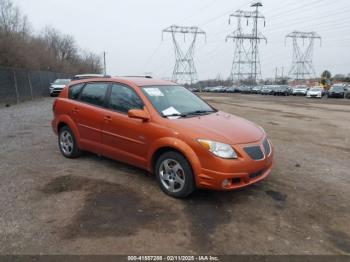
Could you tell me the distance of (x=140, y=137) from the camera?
519 cm

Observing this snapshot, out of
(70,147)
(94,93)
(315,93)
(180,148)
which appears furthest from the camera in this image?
(315,93)

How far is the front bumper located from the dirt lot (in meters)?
0.32

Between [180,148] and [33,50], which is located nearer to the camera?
[180,148]

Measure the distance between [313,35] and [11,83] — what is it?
70.1 meters

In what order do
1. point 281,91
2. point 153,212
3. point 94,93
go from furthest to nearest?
point 281,91 < point 94,93 < point 153,212

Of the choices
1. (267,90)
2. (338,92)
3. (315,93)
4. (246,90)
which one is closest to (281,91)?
(267,90)

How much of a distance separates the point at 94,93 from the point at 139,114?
1.59 m

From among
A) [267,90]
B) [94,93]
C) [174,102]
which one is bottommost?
[174,102]

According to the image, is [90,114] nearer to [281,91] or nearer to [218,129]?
[218,129]

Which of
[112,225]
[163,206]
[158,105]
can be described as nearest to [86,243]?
[112,225]

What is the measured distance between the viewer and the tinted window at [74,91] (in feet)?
21.9

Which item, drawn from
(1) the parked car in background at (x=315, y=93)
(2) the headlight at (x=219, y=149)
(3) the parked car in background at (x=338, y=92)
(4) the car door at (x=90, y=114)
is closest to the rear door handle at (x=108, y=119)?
(4) the car door at (x=90, y=114)

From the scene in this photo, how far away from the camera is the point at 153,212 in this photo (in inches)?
172

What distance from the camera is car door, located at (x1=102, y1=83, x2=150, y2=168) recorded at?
17.2 ft
